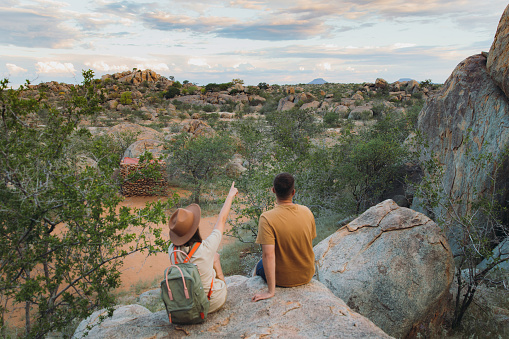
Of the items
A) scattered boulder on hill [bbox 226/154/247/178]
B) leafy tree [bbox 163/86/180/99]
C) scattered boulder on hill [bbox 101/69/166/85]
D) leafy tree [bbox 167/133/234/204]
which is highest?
scattered boulder on hill [bbox 101/69/166/85]

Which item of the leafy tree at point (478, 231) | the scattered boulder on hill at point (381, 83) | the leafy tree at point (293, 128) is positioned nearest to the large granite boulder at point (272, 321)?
the leafy tree at point (478, 231)

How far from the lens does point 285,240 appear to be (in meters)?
3.12

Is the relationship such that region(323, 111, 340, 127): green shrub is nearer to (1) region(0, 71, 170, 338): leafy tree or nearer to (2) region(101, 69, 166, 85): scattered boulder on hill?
(1) region(0, 71, 170, 338): leafy tree

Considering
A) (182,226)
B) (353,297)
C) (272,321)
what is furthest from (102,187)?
(353,297)

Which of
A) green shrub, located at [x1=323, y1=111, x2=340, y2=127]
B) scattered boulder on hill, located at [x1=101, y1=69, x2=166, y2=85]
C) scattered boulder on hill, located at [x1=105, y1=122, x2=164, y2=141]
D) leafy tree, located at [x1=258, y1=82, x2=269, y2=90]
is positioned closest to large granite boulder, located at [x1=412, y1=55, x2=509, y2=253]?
scattered boulder on hill, located at [x1=105, y1=122, x2=164, y2=141]

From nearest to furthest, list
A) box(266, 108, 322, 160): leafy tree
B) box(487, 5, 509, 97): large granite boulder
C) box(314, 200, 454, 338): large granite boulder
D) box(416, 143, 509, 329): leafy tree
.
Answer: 1. box(314, 200, 454, 338): large granite boulder
2. box(416, 143, 509, 329): leafy tree
3. box(487, 5, 509, 97): large granite boulder
4. box(266, 108, 322, 160): leafy tree

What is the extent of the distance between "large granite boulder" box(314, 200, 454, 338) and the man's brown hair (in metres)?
1.92

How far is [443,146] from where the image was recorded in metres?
6.51

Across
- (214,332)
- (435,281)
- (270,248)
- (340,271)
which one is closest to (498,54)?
(435,281)

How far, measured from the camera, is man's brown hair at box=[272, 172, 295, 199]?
3042mm

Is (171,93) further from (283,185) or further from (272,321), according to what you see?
(272,321)

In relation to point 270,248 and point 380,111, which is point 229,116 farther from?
point 270,248

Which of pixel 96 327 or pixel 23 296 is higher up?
pixel 23 296

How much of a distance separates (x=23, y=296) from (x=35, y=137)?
171 centimetres
